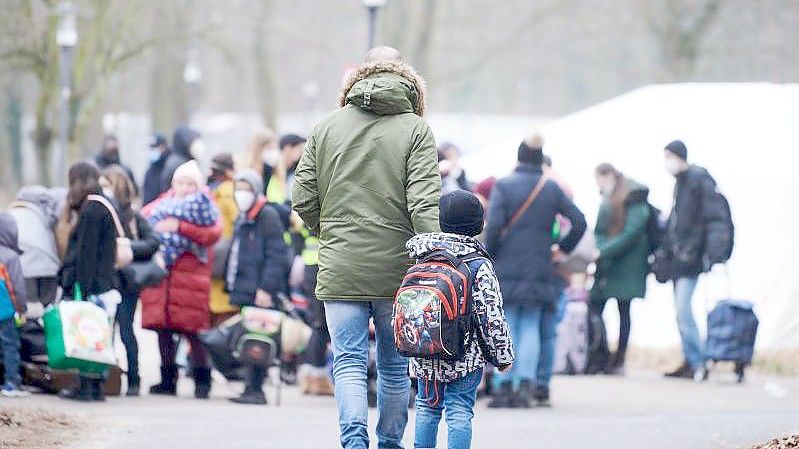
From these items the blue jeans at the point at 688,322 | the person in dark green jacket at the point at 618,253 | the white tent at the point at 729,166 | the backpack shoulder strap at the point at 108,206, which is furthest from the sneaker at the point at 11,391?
the white tent at the point at 729,166

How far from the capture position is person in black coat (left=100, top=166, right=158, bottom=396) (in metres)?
11.7

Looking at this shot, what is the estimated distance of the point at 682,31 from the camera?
31.5m

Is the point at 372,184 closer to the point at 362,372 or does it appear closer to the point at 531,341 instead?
the point at 362,372

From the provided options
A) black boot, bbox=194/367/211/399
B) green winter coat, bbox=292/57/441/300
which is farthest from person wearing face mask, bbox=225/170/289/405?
green winter coat, bbox=292/57/441/300

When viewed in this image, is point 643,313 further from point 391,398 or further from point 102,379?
point 391,398

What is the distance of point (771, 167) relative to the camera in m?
17.2

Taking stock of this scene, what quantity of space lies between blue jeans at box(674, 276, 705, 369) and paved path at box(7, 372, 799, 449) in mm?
924

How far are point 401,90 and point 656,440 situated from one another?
137 inches

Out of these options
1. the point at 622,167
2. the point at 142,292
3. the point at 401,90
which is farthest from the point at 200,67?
the point at 401,90

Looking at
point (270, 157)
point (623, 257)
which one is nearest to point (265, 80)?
point (623, 257)

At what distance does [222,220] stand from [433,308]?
5.46 m

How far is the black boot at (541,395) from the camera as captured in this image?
1248 cm

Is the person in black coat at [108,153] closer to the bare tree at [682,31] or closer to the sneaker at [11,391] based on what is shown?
the sneaker at [11,391]

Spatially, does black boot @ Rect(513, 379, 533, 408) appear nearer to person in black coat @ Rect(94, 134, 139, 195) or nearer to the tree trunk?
person in black coat @ Rect(94, 134, 139, 195)
